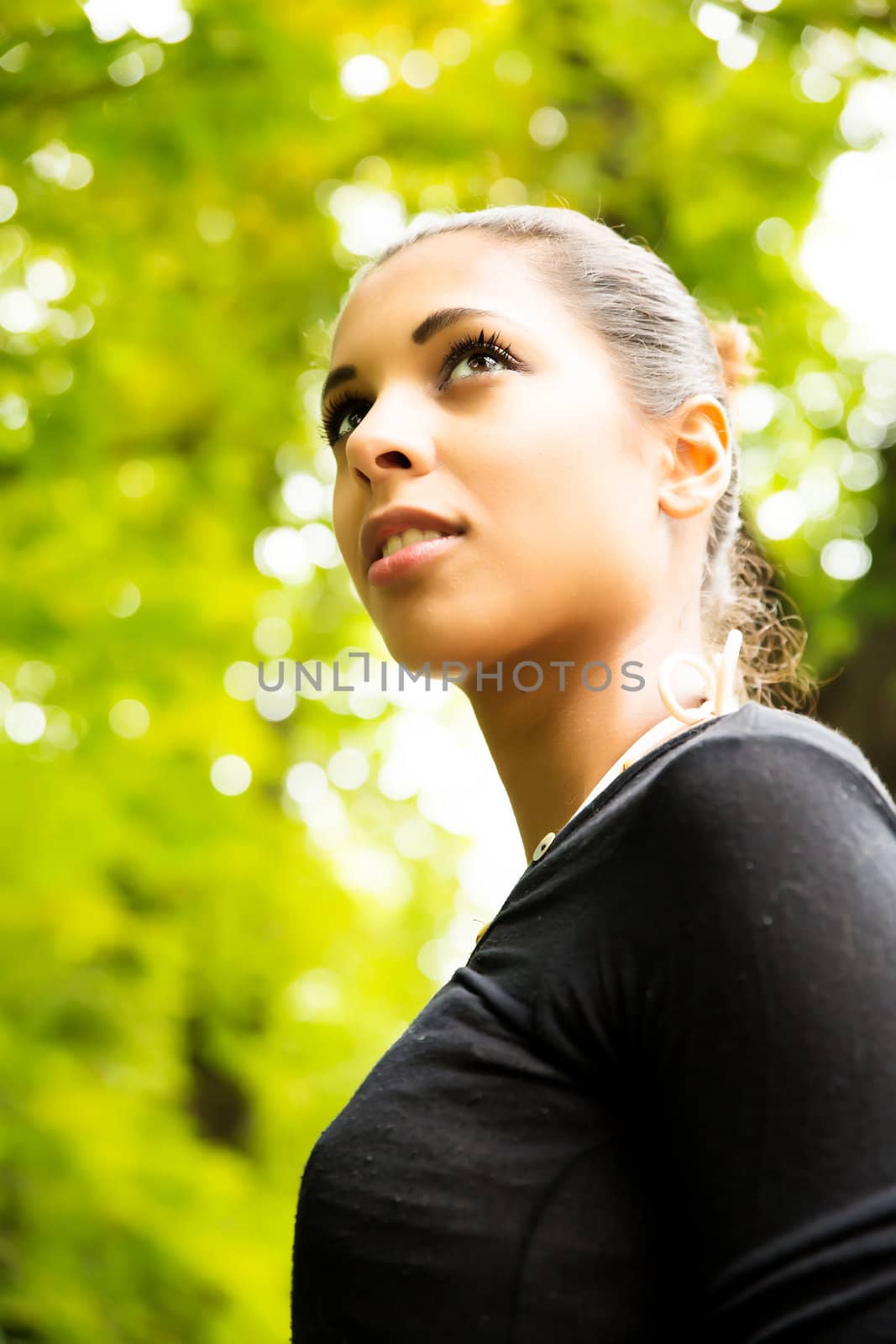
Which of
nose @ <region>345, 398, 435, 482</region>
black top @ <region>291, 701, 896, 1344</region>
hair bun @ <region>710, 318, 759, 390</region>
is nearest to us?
black top @ <region>291, 701, 896, 1344</region>

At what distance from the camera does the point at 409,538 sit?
1436 millimetres

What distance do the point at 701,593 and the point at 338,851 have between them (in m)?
7.82

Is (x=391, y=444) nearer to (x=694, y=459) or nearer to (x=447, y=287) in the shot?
(x=447, y=287)

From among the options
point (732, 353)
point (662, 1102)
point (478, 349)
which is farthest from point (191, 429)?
point (662, 1102)

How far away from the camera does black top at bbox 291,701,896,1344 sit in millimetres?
862

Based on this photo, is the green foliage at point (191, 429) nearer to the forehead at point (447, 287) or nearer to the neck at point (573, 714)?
the forehead at point (447, 287)

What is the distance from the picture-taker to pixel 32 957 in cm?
407

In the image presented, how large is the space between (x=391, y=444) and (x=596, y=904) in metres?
0.62

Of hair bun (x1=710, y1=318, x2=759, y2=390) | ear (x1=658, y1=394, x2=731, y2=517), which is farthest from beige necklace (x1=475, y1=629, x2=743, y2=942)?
hair bun (x1=710, y1=318, x2=759, y2=390)

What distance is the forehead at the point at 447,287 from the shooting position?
1.52 m

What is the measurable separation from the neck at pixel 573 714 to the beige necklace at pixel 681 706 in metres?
0.04

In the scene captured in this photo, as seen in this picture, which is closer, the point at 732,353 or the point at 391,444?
the point at 391,444

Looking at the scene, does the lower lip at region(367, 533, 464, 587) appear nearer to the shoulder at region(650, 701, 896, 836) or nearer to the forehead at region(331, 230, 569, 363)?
the forehead at region(331, 230, 569, 363)

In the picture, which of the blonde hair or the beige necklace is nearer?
the beige necklace
